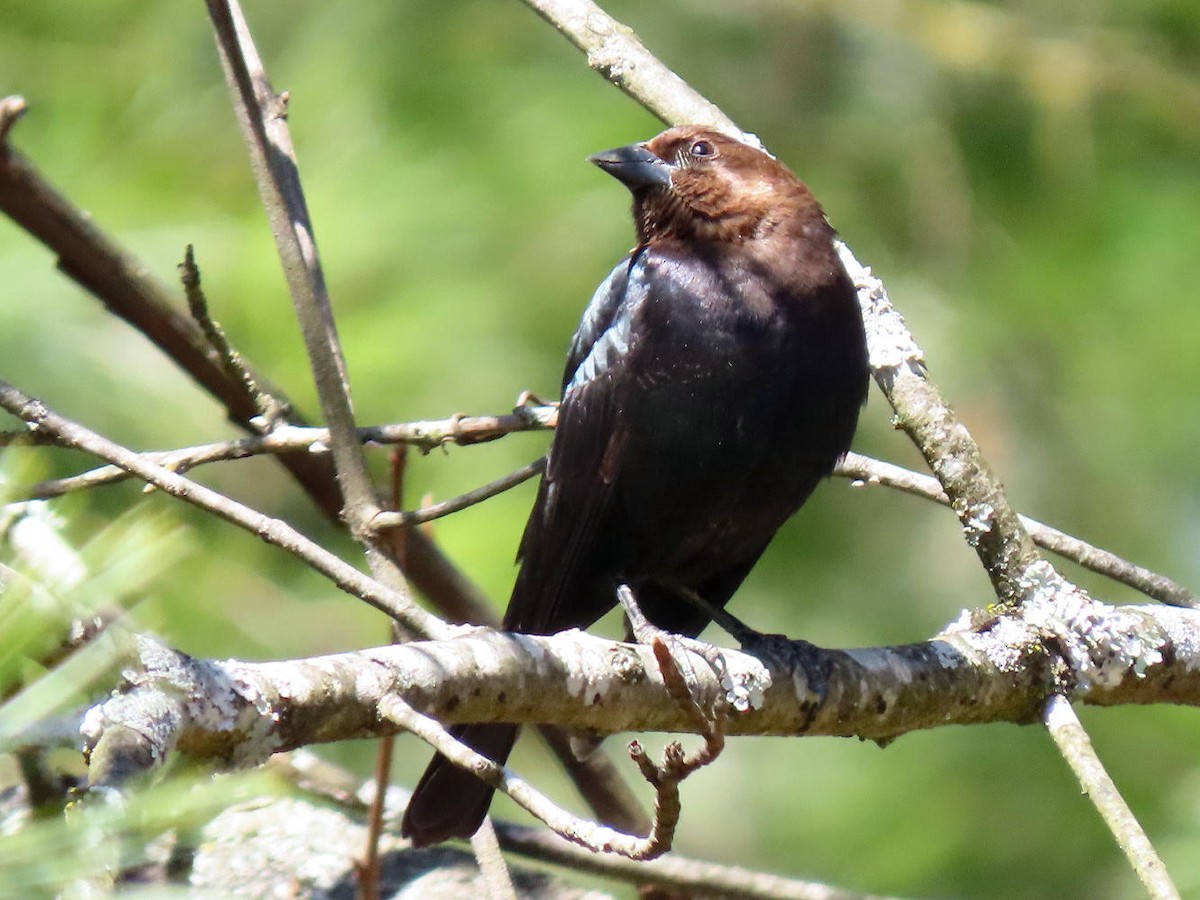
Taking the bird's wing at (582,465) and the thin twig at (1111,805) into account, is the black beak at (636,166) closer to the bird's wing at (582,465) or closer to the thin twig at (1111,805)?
the bird's wing at (582,465)

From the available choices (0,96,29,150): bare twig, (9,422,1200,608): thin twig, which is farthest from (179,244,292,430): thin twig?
(0,96,29,150): bare twig

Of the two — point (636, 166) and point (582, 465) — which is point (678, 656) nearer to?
point (582, 465)

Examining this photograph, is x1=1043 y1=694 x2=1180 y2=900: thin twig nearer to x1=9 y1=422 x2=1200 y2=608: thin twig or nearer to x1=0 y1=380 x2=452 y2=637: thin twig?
x1=9 y1=422 x2=1200 y2=608: thin twig

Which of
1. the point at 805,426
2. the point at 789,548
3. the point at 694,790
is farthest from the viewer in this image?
the point at 694,790

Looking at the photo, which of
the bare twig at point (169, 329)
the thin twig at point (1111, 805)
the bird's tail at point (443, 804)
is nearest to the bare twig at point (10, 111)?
the bare twig at point (169, 329)

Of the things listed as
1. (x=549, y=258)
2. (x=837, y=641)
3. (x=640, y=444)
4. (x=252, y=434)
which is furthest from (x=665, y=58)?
(x=252, y=434)

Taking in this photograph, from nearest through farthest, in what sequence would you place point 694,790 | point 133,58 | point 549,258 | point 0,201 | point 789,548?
1. point 0,201
2. point 133,58
3. point 549,258
4. point 789,548
5. point 694,790

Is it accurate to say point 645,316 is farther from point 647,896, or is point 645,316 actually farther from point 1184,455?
point 1184,455

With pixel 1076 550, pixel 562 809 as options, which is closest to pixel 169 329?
pixel 562 809
